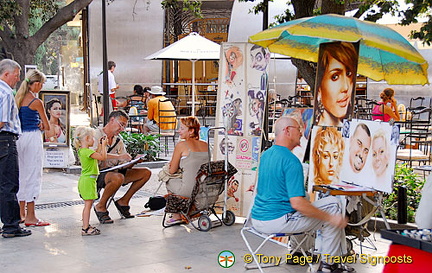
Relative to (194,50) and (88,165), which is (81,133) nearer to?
(88,165)

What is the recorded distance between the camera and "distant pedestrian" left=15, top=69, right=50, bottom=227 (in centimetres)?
820

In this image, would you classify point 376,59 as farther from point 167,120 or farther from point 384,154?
point 167,120

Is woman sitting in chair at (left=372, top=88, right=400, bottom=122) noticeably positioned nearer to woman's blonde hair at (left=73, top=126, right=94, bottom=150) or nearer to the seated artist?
the seated artist

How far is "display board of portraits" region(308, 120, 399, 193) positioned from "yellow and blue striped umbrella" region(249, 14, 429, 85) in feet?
2.61

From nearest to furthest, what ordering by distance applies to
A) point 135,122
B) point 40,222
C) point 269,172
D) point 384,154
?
point 269,172, point 384,154, point 40,222, point 135,122

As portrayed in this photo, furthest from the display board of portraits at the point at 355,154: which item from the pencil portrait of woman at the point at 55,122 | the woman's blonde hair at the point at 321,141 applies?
the pencil portrait of woman at the point at 55,122

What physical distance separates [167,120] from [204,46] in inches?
114

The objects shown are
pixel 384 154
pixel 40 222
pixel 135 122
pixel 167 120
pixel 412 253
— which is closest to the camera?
pixel 412 253

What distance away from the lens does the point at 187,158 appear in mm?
8234

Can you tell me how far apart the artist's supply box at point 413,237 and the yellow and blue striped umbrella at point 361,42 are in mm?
2591

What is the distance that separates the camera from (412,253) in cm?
396

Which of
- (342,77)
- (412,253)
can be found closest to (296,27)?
(342,77)

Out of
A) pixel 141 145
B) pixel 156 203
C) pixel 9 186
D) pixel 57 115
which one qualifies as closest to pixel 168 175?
pixel 156 203

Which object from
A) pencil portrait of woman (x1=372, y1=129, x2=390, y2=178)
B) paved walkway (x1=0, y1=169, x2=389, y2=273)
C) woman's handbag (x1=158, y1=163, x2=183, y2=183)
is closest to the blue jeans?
paved walkway (x1=0, y1=169, x2=389, y2=273)
